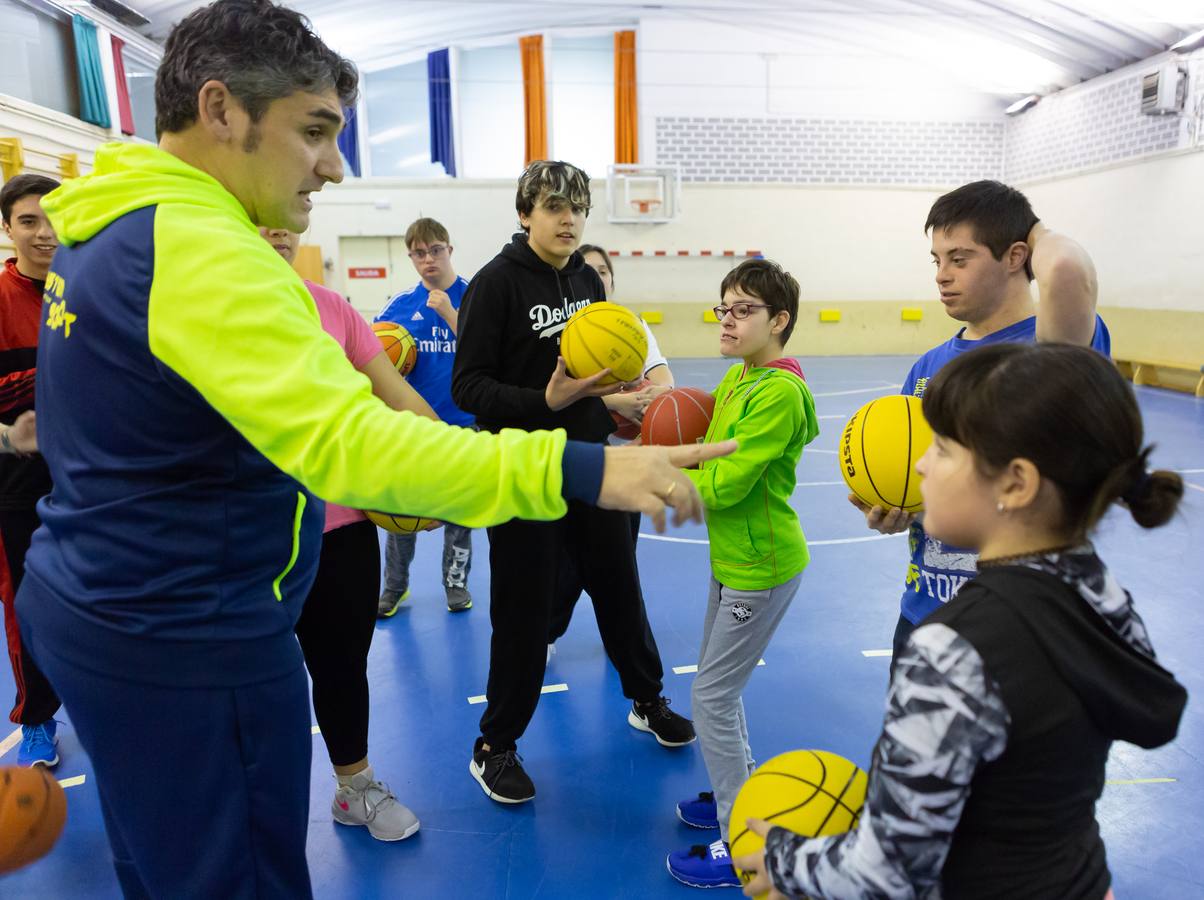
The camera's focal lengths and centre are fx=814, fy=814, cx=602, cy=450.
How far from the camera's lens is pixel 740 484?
2.32 metres

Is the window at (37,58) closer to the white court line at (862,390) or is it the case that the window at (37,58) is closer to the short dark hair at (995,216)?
the white court line at (862,390)

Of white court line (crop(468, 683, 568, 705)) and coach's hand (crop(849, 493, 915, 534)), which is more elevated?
coach's hand (crop(849, 493, 915, 534))

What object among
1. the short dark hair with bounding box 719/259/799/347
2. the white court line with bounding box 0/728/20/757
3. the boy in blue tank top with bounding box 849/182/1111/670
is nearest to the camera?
the boy in blue tank top with bounding box 849/182/1111/670

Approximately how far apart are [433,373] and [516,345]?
167 cm

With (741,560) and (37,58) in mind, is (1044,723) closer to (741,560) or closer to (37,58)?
(741,560)

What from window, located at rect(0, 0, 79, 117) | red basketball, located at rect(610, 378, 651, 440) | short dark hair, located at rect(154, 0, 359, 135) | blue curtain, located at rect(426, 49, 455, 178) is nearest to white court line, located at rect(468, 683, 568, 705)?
red basketball, located at rect(610, 378, 651, 440)

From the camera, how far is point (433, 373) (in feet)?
14.5

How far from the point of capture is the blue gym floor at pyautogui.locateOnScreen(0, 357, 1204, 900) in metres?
2.44

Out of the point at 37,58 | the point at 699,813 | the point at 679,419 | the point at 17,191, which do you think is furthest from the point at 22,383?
the point at 37,58

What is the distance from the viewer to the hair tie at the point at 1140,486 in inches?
43.4

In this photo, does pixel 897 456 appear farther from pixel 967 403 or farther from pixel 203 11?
pixel 203 11

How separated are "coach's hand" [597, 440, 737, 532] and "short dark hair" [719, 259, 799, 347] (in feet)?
4.48

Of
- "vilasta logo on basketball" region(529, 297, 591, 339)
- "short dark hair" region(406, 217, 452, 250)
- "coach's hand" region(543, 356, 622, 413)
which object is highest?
"short dark hair" region(406, 217, 452, 250)

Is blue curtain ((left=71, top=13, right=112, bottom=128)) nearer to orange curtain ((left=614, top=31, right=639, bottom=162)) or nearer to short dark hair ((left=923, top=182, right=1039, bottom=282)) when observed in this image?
orange curtain ((left=614, top=31, right=639, bottom=162))
